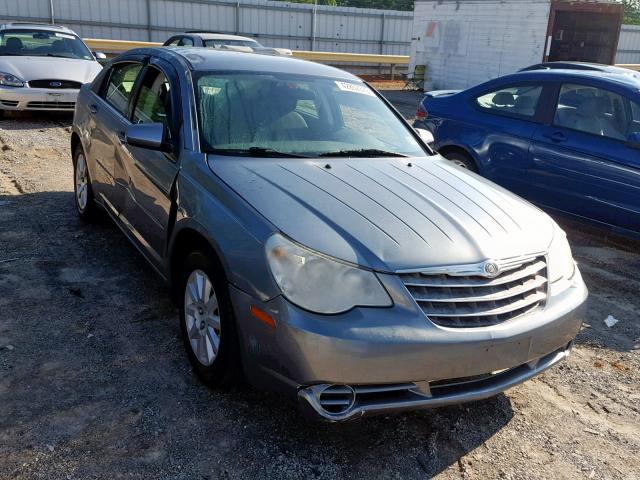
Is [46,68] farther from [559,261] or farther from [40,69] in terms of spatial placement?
[559,261]

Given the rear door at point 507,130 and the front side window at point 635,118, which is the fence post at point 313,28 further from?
the front side window at point 635,118

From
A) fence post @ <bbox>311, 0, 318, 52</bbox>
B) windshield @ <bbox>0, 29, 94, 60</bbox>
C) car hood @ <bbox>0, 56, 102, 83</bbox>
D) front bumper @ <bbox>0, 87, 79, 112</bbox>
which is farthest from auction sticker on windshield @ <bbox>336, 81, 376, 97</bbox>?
fence post @ <bbox>311, 0, 318, 52</bbox>

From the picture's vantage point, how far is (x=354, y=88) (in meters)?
4.61

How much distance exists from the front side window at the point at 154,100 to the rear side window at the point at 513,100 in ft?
12.9

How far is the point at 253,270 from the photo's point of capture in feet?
9.27

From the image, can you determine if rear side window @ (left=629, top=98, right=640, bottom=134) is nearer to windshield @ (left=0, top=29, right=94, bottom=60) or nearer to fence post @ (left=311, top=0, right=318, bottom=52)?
windshield @ (left=0, top=29, right=94, bottom=60)

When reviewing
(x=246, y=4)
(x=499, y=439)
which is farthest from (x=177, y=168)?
(x=246, y=4)

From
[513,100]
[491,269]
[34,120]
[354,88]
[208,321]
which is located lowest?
[34,120]

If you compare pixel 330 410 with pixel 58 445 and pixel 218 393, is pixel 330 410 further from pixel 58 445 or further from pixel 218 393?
pixel 58 445

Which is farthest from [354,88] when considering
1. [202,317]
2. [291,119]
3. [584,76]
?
[584,76]

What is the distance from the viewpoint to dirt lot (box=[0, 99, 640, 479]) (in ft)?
9.32

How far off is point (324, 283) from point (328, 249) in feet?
0.52

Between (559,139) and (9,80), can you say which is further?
(9,80)

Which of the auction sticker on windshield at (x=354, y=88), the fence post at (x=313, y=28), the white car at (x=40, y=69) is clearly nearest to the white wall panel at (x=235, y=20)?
the fence post at (x=313, y=28)
